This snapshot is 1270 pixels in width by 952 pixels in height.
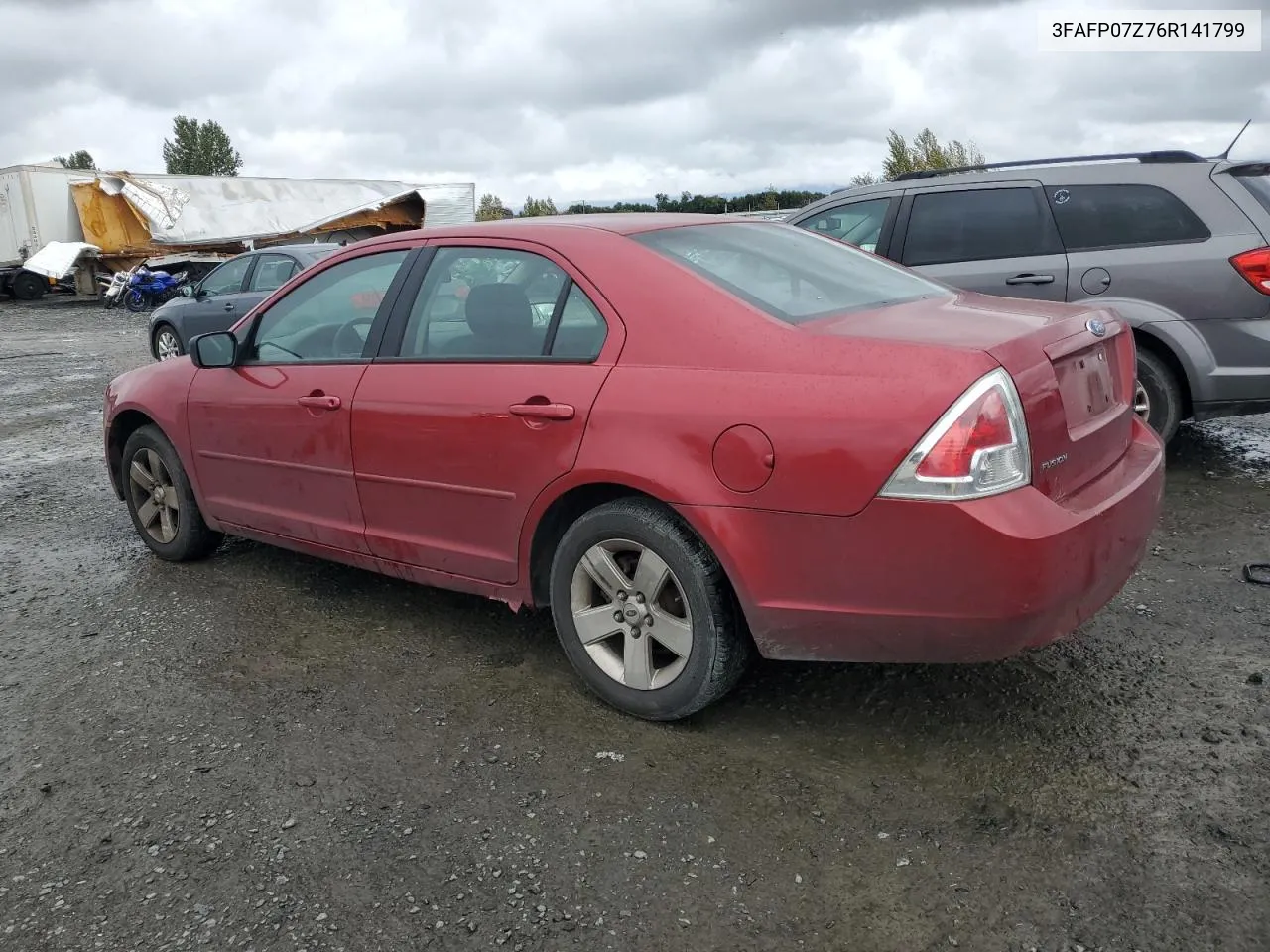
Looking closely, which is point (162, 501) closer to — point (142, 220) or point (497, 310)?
point (497, 310)

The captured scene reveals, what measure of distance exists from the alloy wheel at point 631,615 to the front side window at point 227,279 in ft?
35.5

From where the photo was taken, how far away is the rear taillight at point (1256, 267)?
550 cm

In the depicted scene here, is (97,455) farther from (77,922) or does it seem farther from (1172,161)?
(1172,161)

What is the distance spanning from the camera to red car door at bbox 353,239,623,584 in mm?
3369

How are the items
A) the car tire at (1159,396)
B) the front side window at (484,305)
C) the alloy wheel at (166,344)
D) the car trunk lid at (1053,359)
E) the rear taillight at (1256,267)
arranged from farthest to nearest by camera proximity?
the alloy wheel at (166,344)
the car tire at (1159,396)
the rear taillight at (1256,267)
the front side window at (484,305)
the car trunk lid at (1053,359)

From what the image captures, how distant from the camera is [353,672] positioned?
3881 mm

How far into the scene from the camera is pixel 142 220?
84.9 feet

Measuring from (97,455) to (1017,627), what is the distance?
7421 millimetres

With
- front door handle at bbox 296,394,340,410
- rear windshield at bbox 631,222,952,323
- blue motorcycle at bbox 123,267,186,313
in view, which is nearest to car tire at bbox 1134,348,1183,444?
rear windshield at bbox 631,222,952,323

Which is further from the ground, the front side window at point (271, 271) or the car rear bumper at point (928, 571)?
the front side window at point (271, 271)

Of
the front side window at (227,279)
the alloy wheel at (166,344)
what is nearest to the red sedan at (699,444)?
the front side window at (227,279)

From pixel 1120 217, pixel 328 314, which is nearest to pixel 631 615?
pixel 328 314

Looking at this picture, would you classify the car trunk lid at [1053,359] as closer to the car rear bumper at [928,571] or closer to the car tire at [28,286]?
the car rear bumper at [928,571]

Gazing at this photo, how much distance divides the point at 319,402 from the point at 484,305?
843mm
